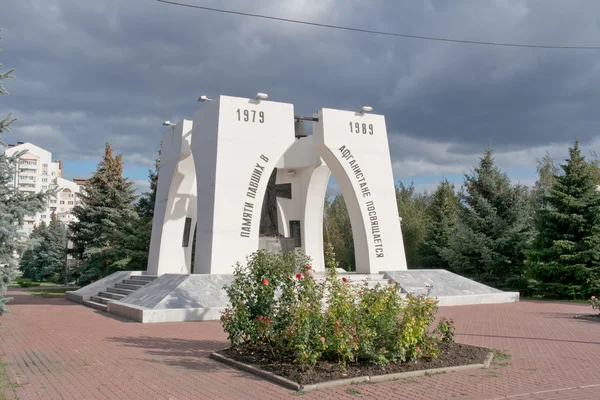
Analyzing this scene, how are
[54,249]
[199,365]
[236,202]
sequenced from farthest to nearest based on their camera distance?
1. [54,249]
2. [236,202]
3. [199,365]

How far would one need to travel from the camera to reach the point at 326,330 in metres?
6.94

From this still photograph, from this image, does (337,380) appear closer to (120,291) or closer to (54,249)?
(120,291)

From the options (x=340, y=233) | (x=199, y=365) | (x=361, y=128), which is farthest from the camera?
(x=340, y=233)

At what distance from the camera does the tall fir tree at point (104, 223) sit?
24.8 meters

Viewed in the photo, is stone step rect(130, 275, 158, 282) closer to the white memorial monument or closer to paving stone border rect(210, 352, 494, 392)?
the white memorial monument

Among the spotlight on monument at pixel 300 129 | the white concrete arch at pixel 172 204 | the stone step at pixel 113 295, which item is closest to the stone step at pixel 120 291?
the stone step at pixel 113 295

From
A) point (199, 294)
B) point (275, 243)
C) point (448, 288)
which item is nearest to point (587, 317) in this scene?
point (448, 288)

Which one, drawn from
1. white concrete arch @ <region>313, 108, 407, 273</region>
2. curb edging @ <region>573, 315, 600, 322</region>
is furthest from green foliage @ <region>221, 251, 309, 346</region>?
white concrete arch @ <region>313, 108, 407, 273</region>

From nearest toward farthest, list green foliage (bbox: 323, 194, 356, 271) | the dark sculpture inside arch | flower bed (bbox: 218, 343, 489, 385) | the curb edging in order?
flower bed (bbox: 218, 343, 489, 385) < the curb edging < the dark sculpture inside arch < green foliage (bbox: 323, 194, 356, 271)

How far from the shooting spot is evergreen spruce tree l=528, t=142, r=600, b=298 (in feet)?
61.5

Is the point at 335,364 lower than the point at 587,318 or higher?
lower

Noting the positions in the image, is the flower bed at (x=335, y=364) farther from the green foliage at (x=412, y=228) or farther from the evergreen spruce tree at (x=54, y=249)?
the evergreen spruce tree at (x=54, y=249)

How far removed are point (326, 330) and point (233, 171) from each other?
9.79 metres

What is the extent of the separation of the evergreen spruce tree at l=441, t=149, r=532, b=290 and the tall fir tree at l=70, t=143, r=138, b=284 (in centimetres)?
1454
